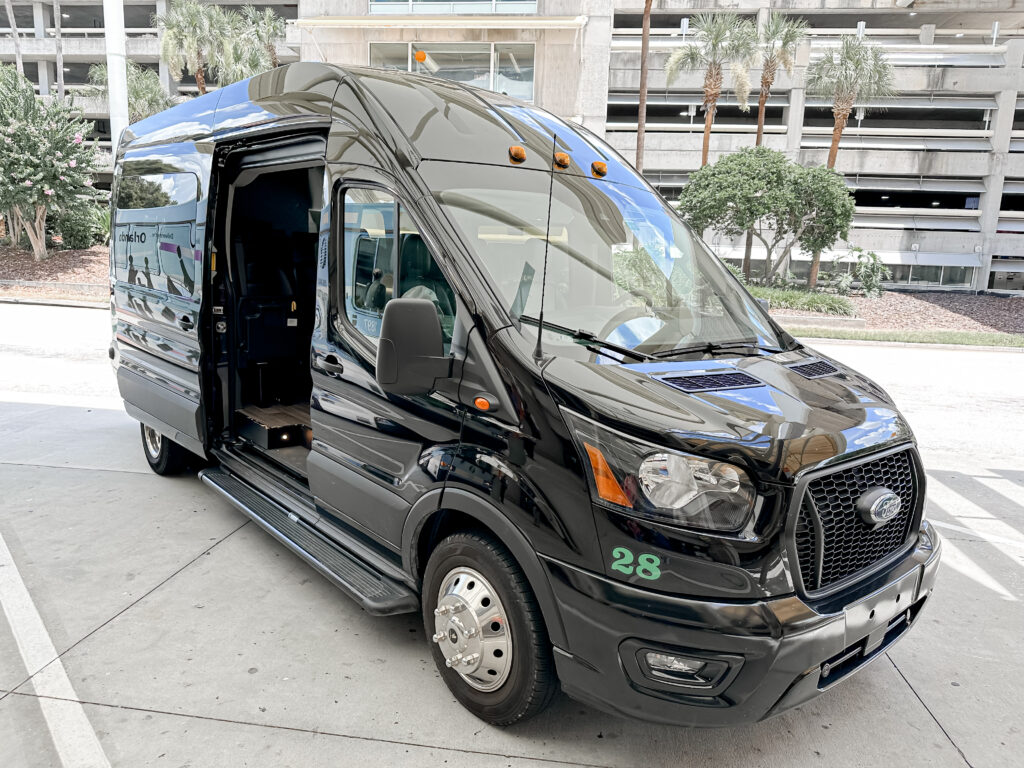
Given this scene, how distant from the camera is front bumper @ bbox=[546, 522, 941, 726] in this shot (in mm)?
2439

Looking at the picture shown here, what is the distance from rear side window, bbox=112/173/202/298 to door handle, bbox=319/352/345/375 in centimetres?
167

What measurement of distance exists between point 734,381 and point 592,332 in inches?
23.3

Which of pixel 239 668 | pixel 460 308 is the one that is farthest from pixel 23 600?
pixel 460 308

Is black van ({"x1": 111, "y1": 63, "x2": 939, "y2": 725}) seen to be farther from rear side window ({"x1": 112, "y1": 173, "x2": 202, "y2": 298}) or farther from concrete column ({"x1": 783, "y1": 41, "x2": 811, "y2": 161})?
concrete column ({"x1": 783, "y1": 41, "x2": 811, "y2": 161})

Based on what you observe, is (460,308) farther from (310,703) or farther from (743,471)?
(310,703)

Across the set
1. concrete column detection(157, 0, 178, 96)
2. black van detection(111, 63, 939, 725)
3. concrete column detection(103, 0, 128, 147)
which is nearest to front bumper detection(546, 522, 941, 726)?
black van detection(111, 63, 939, 725)

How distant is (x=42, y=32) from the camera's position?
2069 inches

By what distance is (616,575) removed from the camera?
2.53m

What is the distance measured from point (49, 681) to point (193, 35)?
39.7m

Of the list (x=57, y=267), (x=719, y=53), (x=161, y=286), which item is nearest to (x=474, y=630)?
(x=161, y=286)

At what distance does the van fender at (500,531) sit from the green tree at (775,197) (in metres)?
22.8

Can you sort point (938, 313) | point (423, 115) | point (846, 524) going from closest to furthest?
point (846, 524) → point (423, 115) → point (938, 313)

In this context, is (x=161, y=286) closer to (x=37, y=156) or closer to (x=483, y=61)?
(x=37, y=156)

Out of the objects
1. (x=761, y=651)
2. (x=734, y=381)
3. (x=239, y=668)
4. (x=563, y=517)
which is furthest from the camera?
(x=239, y=668)
